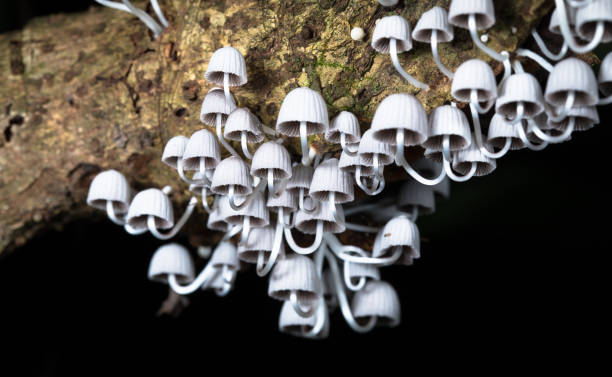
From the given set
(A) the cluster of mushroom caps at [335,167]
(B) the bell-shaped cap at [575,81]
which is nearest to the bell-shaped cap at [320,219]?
(A) the cluster of mushroom caps at [335,167]

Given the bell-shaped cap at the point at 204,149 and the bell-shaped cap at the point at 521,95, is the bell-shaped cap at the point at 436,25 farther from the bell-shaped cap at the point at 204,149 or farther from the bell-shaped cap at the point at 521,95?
the bell-shaped cap at the point at 204,149

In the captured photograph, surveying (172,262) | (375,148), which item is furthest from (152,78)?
(375,148)

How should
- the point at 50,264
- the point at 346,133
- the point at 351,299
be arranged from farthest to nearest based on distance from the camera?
the point at 50,264 → the point at 351,299 → the point at 346,133

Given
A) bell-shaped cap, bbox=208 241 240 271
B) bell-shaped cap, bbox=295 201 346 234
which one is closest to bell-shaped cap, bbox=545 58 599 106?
Result: bell-shaped cap, bbox=295 201 346 234

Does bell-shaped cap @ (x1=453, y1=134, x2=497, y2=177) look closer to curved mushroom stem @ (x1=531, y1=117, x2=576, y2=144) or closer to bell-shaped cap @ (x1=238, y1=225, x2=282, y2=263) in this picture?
curved mushroom stem @ (x1=531, y1=117, x2=576, y2=144)

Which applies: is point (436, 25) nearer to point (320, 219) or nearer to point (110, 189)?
point (320, 219)

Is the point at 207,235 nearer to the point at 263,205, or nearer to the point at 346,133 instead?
the point at 263,205

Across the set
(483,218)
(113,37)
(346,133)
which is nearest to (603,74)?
(346,133)
